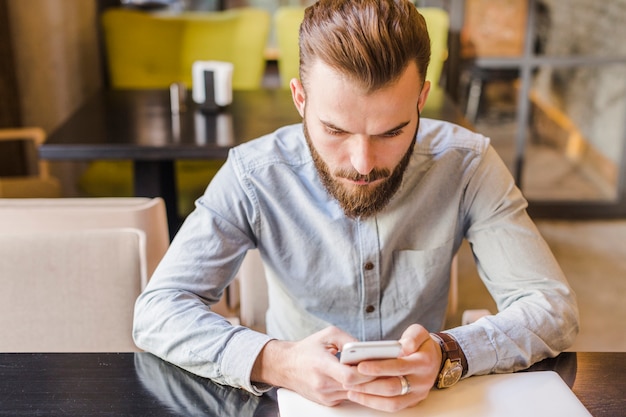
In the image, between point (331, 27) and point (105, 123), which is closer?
point (331, 27)

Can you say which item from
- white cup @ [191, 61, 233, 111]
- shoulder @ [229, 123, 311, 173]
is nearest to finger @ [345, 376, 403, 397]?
shoulder @ [229, 123, 311, 173]

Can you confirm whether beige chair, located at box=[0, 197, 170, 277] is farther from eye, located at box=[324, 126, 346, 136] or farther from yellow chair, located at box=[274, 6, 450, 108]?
yellow chair, located at box=[274, 6, 450, 108]

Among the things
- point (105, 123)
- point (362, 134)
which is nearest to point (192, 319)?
point (362, 134)

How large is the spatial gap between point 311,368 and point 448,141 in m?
0.59

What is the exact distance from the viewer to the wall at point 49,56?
3504mm

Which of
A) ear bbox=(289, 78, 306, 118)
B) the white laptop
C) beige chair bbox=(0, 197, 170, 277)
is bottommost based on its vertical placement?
the white laptop

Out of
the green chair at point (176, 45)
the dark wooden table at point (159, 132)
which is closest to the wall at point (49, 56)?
the green chair at point (176, 45)

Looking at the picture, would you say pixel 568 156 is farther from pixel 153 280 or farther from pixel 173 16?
pixel 153 280

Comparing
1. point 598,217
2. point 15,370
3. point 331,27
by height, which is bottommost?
point 598,217

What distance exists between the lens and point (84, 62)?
12.7ft

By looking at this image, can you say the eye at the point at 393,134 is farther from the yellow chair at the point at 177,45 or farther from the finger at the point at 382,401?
the yellow chair at the point at 177,45

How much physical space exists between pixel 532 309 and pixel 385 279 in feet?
0.96

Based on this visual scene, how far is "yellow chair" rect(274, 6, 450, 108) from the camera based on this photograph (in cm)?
360

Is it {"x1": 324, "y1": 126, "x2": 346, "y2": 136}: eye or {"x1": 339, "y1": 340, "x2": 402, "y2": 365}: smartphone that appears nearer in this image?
{"x1": 339, "y1": 340, "x2": 402, "y2": 365}: smartphone
